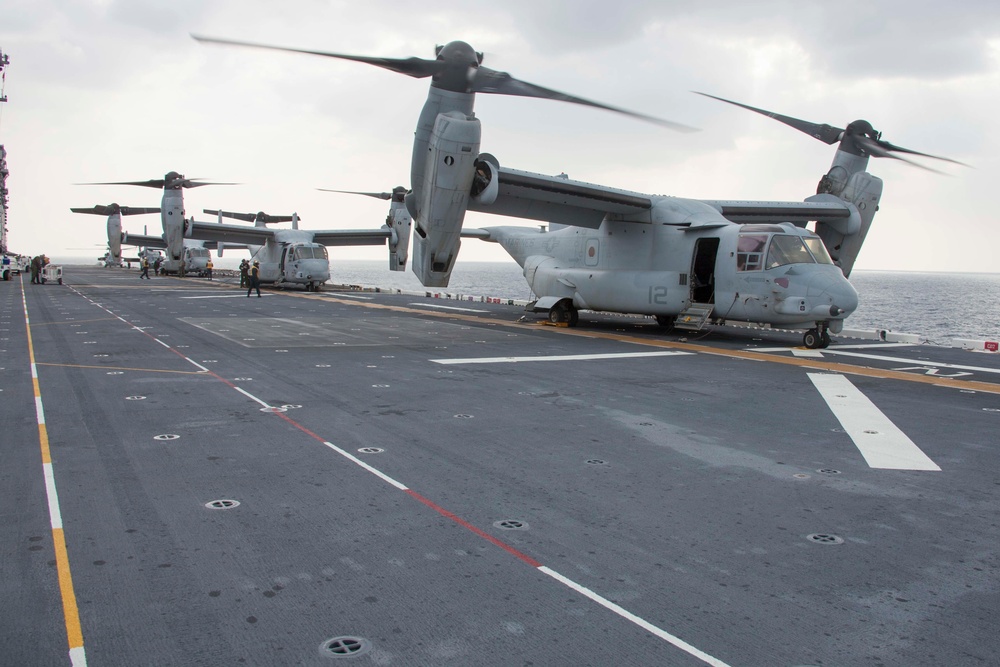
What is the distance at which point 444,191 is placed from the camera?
15594 mm

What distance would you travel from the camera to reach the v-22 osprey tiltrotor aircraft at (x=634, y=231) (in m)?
15.2

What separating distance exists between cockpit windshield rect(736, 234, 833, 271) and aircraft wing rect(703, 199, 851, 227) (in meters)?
4.12

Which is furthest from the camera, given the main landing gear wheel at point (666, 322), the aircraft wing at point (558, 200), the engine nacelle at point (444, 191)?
the main landing gear wheel at point (666, 322)

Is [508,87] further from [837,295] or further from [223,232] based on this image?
[223,232]

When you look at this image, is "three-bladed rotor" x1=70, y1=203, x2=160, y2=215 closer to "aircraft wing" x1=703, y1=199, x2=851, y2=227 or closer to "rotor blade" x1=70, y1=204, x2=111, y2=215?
"rotor blade" x1=70, y1=204, x2=111, y2=215

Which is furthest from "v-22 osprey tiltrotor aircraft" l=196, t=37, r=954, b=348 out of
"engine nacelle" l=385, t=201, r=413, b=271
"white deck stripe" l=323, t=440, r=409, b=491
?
"engine nacelle" l=385, t=201, r=413, b=271

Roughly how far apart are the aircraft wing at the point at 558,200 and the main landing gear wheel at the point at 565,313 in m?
2.44

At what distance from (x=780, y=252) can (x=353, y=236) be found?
30.1 metres

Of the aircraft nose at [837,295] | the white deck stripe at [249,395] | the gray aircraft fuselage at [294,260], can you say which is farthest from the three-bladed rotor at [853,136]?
the gray aircraft fuselage at [294,260]

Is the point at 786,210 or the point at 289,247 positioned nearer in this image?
the point at 786,210

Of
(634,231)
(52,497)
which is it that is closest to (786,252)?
(634,231)

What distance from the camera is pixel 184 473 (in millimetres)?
5941

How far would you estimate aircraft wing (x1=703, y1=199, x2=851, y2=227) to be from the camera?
20.7 metres

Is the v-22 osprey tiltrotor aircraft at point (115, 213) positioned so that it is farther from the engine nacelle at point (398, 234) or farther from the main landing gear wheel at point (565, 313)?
the main landing gear wheel at point (565, 313)
